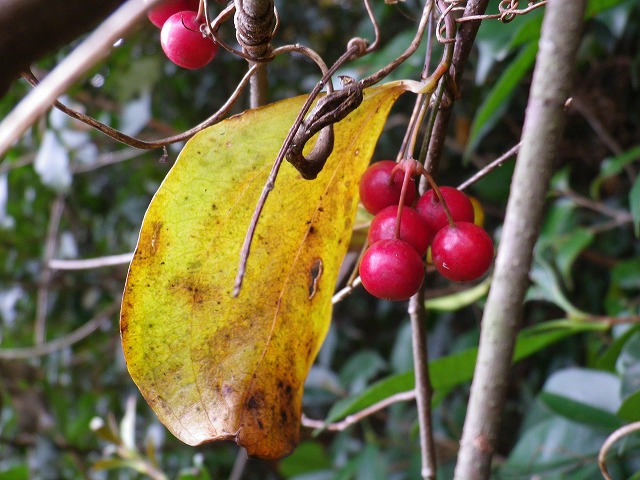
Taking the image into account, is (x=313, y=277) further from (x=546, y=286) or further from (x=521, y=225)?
(x=546, y=286)

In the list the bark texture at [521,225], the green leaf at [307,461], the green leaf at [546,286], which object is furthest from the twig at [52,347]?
the bark texture at [521,225]

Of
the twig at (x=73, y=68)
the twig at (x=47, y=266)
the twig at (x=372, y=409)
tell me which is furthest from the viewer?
the twig at (x=47, y=266)

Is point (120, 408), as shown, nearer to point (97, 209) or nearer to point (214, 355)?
point (97, 209)

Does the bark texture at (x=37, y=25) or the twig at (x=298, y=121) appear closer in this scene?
the bark texture at (x=37, y=25)

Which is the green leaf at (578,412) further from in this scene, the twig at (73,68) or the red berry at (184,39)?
the twig at (73,68)

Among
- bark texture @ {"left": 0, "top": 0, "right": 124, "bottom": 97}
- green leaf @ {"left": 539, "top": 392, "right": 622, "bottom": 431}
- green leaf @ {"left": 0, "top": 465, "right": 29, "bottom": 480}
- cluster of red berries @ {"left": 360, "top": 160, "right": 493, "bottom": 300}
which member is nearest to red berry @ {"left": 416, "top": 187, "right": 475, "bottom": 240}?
cluster of red berries @ {"left": 360, "top": 160, "right": 493, "bottom": 300}

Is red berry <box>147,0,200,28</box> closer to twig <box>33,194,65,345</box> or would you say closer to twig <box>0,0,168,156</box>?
twig <box>0,0,168,156</box>
